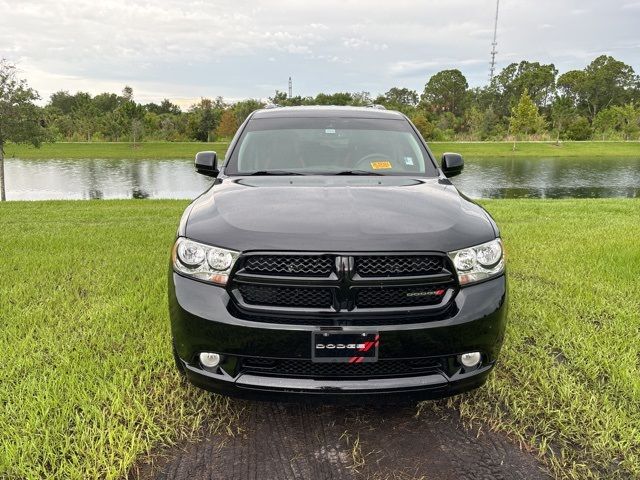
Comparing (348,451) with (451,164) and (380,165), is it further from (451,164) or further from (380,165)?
(451,164)

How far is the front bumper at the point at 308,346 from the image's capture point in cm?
217

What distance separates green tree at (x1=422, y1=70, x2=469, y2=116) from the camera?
91.4 m

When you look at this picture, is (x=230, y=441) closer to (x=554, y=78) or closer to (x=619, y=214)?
(x=619, y=214)

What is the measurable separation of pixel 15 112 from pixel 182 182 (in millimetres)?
7329

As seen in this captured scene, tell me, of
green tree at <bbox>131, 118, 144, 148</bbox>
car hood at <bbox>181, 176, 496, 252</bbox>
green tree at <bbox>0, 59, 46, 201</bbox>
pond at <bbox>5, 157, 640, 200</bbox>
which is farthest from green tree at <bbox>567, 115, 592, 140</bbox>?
car hood at <bbox>181, 176, 496, 252</bbox>

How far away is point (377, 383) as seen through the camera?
7.20 ft

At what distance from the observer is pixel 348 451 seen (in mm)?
2352

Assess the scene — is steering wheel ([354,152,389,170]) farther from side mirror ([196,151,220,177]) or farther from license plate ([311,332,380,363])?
license plate ([311,332,380,363])

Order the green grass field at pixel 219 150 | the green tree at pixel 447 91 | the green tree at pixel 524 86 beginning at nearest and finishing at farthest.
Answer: the green grass field at pixel 219 150 → the green tree at pixel 524 86 → the green tree at pixel 447 91

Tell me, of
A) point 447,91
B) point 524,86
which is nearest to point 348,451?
point 524,86

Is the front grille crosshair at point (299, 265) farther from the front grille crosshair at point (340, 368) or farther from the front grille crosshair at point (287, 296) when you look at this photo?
the front grille crosshair at point (340, 368)

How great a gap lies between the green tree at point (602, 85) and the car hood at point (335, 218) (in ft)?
294

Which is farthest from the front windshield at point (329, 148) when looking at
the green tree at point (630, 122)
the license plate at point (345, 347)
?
the green tree at point (630, 122)

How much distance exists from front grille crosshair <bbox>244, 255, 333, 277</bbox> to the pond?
54.5 ft
